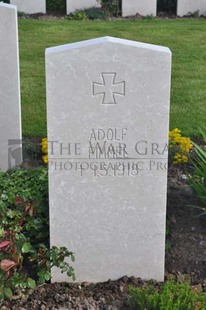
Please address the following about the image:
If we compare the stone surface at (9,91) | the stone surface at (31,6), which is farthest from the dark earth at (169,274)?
the stone surface at (31,6)

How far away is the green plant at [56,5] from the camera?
45.8ft

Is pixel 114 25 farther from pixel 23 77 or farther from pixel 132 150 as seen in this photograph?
pixel 132 150

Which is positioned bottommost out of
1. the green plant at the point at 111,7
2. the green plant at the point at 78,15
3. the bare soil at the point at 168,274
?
the bare soil at the point at 168,274

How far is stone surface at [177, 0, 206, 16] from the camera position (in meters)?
13.9

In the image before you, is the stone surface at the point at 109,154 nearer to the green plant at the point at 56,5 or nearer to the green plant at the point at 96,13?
the green plant at the point at 96,13

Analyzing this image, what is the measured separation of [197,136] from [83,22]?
6565 mm

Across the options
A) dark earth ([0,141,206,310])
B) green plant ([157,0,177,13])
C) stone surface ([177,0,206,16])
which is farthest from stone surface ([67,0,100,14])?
dark earth ([0,141,206,310])

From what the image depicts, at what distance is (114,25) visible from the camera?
12406 mm

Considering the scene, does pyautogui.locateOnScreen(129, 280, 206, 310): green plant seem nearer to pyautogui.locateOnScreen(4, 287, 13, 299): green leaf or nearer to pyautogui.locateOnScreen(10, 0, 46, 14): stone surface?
pyautogui.locateOnScreen(4, 287, 13, 299): green leaf

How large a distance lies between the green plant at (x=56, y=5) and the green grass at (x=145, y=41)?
1.21 metres

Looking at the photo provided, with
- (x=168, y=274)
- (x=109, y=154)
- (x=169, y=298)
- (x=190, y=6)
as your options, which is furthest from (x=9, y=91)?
(x=190, y=6)

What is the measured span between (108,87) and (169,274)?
4.38 feet

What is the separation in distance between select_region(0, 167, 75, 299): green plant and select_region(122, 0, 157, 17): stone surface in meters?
9.15

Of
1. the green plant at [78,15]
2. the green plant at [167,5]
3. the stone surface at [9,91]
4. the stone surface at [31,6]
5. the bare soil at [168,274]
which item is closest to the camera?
the bare soil at [168,274]
